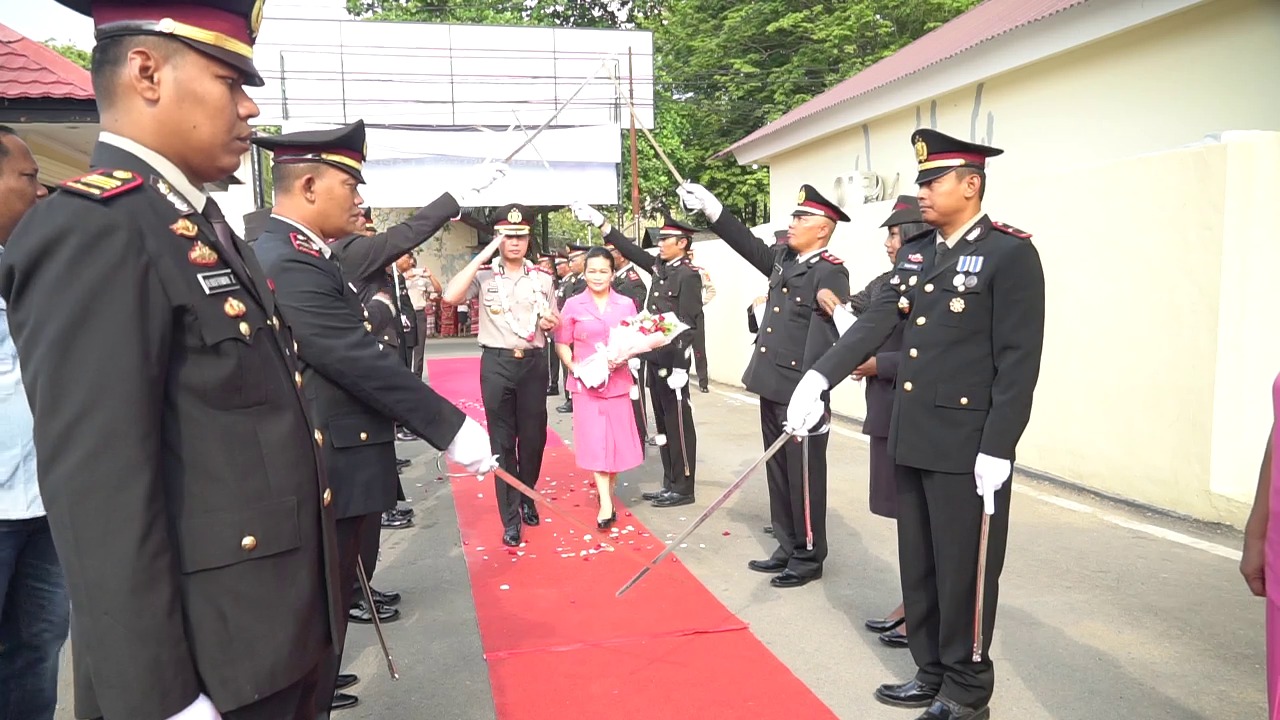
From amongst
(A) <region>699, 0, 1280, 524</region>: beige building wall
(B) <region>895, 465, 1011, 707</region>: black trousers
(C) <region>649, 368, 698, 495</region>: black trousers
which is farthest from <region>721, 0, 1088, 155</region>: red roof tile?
(B) <region>895, 465, 1011, 707</region>: black trousers

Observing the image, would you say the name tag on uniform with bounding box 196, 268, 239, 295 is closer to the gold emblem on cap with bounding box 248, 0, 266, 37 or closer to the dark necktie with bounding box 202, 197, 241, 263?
the dark necktie with bounding box 202, 197, 241, 263

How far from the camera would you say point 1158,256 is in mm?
5754

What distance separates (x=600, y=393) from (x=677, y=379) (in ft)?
2.81

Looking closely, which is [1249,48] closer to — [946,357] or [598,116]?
[946,357]

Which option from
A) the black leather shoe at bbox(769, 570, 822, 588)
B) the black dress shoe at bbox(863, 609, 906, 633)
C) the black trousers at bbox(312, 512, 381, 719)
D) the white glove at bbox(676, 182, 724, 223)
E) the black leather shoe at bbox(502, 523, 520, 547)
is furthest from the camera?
the black leather shoe at bbox(502, 523, 520, 547)

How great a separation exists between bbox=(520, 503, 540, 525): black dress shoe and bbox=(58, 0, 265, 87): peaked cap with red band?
480cm

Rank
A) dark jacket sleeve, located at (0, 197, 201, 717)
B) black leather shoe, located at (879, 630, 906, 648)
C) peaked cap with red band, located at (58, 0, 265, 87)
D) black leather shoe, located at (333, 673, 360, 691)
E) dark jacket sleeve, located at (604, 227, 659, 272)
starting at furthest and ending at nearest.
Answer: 1. dark jacket sleeve, located at (604, 227, 659, 272)
2. black leather shoe, located at (879, 630, 906, 648)
3. black leather shoe, located at (333, 673, 360, 691)
4. peaked cap with red band, located at (58, 0, 265, 87)
5. dark jacket sleeve, located at (0, 197, 201, 717)

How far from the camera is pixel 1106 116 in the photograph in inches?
340

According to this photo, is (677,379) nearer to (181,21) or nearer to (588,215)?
(588,215)

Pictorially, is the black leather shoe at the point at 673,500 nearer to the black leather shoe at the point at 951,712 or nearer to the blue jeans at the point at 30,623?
the black leather shoe at the point at 951,712

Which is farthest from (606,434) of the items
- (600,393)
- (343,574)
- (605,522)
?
(343,574)

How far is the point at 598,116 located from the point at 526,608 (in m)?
16.7

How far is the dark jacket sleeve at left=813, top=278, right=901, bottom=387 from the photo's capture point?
3535 millimetres

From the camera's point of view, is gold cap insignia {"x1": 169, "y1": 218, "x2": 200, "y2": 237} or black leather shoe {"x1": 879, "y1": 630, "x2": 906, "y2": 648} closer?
gold cap insignia {"x1": 169, "y1": 218, "x2": 200, "y2": 237}
